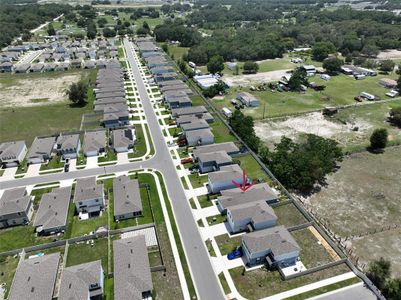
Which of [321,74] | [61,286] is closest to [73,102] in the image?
[61,286]

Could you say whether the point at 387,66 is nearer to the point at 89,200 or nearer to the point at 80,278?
the point at 89,200

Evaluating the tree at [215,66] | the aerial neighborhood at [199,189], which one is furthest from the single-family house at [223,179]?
the tree at [215,66]

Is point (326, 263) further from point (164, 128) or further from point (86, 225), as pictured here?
point (164, 128)

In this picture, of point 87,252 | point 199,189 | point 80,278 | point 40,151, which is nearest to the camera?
point 80,278

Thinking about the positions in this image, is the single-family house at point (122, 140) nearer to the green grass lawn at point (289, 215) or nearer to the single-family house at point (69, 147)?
the single-family house at point (69, 147)

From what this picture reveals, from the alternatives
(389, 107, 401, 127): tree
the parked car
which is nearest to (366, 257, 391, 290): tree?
the parked car

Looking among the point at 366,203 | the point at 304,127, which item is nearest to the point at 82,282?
the point at 366,203

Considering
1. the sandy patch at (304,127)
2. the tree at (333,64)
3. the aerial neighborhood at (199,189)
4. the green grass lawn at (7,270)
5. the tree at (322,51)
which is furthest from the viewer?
the tree at (322,51)
